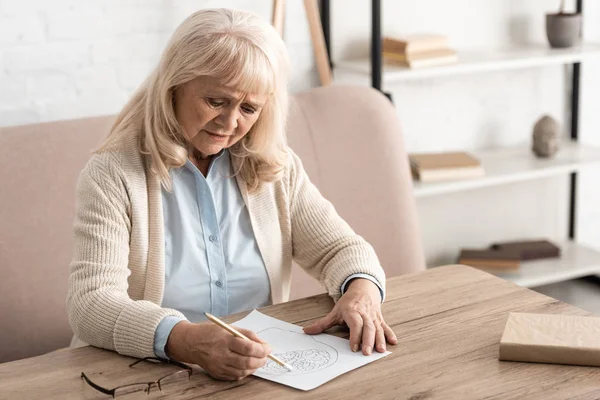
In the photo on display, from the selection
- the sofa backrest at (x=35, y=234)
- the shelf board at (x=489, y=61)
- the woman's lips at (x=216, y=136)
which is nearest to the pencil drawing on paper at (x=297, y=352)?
the woman's lips at (x=216, y=136)

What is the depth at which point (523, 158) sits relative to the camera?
11.6 ft

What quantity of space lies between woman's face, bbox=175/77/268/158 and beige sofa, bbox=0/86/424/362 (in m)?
0.66

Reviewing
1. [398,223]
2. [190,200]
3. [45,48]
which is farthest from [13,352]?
[398,223]

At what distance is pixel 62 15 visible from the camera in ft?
8.79

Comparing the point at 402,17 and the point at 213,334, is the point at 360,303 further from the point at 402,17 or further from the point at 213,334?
the point at 402,17

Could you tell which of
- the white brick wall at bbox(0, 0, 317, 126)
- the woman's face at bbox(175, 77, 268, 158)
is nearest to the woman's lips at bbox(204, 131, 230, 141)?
the woman's face at bbox(175, 77, 268, 158)

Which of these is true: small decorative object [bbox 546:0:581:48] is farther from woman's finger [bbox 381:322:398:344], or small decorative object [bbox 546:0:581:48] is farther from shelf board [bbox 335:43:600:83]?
woman's finger [bbox 381:322:398:344]

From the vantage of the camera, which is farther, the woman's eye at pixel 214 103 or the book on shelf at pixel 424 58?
the book on shelf at pixel 424 58

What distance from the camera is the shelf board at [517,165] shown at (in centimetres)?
319

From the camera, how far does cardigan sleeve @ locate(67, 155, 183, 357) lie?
1573 mm

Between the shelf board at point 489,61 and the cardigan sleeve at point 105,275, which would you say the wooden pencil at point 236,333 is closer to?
the cardigan sleeve at point 105,275

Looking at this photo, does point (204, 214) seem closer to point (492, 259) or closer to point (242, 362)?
point (242, 362)

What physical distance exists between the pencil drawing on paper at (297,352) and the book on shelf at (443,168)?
1633 millimetres

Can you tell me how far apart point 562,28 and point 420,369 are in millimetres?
2231
